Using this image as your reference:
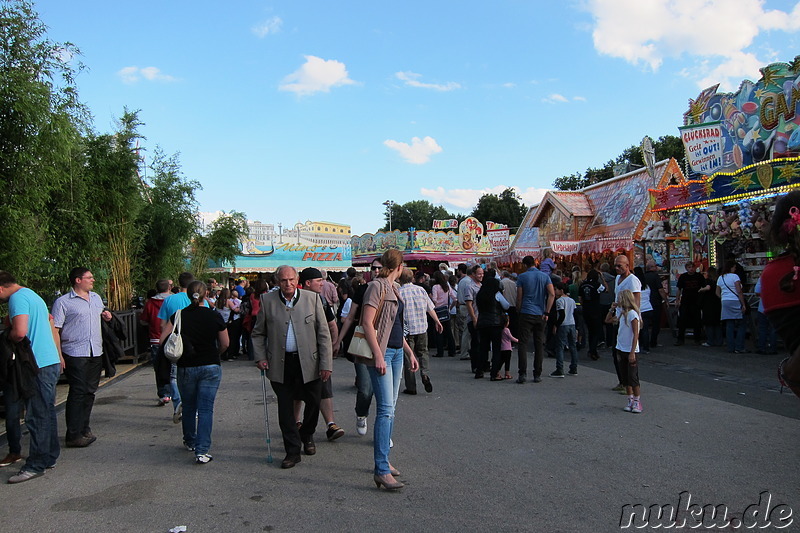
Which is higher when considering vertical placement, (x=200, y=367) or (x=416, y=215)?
(x=416, y=215)

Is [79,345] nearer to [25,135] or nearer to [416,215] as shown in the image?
[25,135]

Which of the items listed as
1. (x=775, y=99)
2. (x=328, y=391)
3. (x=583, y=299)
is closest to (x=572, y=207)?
(x=775, y=99)

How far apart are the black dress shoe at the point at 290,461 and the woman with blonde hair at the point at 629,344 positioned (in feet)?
12.9

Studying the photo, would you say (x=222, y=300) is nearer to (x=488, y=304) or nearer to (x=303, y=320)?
(x=488, y=304)

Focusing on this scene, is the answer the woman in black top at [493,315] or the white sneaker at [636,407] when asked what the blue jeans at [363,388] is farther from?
the woman in black top at [493,315]

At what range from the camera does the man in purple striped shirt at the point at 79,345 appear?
5680 millimetres

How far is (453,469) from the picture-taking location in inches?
186

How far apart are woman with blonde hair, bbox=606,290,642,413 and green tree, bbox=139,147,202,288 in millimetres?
13407

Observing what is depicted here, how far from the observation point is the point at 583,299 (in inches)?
449

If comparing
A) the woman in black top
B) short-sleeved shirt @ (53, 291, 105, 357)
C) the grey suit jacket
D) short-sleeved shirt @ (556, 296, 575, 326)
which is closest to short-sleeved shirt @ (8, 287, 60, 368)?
short-sleeved shirt @ (53, 291, 105, 357)

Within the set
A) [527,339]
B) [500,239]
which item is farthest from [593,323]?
[500,239]

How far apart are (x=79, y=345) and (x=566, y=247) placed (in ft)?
54.9

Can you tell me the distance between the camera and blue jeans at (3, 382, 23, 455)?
192 inches

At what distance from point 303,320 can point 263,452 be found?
1469 millimetres
